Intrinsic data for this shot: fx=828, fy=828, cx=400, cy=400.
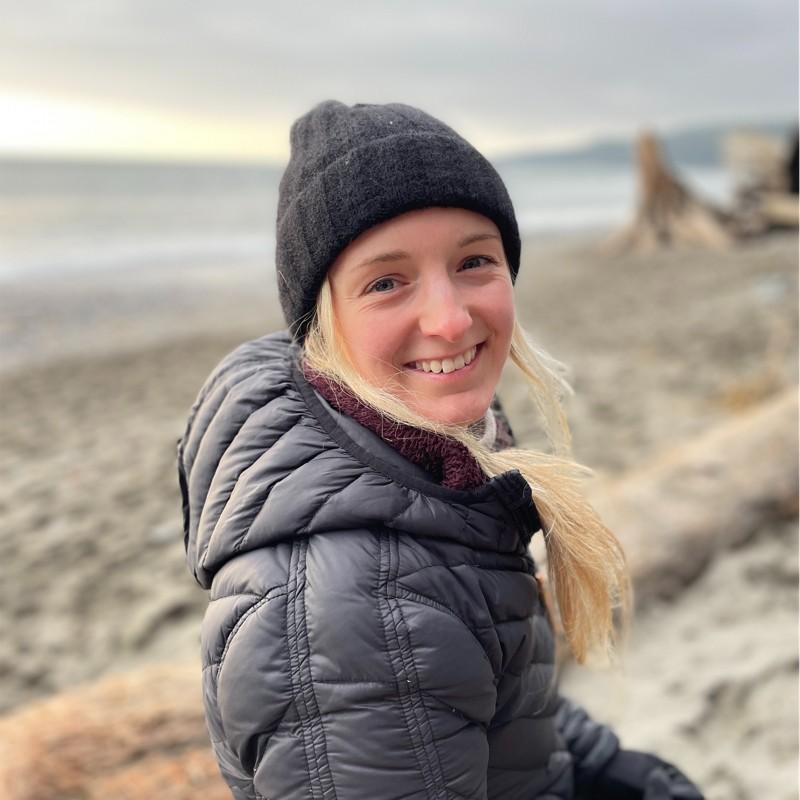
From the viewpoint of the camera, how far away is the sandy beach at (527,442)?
2721mm

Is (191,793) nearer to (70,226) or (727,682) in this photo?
(727,682)

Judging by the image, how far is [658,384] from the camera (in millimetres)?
6508

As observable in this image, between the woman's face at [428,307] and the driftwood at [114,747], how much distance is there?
127 cm

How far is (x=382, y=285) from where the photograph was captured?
55.5 inches

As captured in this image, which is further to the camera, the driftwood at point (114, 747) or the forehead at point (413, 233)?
the driftwood at point (114, 747)

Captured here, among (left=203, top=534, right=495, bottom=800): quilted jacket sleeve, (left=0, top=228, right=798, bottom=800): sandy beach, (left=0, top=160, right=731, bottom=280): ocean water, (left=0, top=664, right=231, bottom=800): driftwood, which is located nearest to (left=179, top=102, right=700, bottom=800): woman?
(left=203, top=534, right=495, bottom=800): quilted jacket sleeve

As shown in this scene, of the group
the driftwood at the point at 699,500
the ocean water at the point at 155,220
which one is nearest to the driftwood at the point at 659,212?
the ocean water at the point at 155,220

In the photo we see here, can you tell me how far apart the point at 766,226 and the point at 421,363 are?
16139mm

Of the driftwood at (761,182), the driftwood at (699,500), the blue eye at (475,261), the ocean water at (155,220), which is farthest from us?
the ocean water at (155,220)

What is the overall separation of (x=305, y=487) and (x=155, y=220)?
82.8 ft

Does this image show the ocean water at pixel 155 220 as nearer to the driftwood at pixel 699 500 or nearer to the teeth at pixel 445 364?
the driftwood at pixel 699 500

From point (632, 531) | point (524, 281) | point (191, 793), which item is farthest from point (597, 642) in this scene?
point (524, 281)

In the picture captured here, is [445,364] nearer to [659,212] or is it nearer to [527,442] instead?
[527,442]

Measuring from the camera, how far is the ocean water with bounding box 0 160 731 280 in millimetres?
16516
